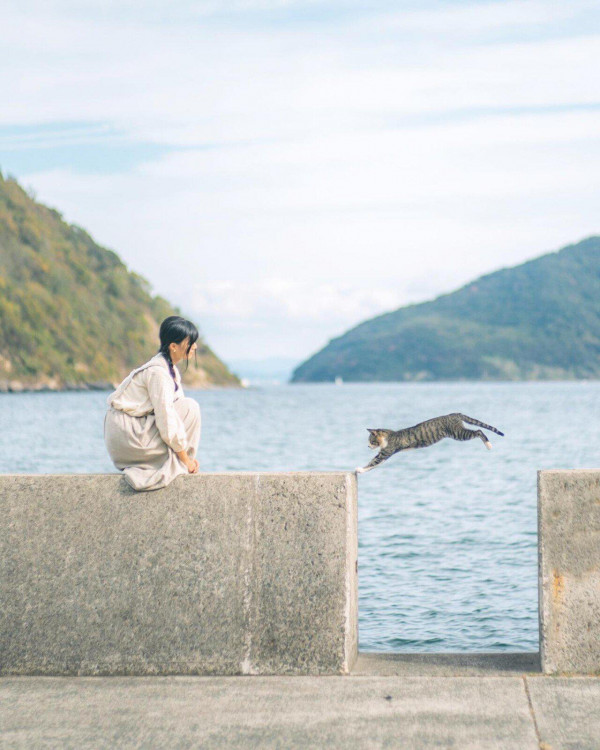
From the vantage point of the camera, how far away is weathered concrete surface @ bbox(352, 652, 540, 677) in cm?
500

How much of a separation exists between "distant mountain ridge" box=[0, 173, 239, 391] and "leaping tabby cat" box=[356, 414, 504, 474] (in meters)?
117

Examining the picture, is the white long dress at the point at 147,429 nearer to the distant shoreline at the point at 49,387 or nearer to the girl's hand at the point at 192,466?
the girl's hand at the point at 192,466

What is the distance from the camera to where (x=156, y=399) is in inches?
200

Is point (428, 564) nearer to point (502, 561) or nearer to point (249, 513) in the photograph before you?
point (502, 561)

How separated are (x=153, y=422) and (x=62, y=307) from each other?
419 feet

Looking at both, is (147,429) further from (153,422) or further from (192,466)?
(192,466)

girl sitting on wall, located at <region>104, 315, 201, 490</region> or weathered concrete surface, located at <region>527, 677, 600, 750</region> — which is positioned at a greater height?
girl sitting on wall, located at <region>104, 315, 201, 490</region>

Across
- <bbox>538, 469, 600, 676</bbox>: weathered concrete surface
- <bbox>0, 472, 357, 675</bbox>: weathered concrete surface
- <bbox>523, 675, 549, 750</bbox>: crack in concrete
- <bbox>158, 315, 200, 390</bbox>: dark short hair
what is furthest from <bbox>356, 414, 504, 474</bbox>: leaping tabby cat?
<bbox>523, 675, 549, 750</bbox>: crack in concrete

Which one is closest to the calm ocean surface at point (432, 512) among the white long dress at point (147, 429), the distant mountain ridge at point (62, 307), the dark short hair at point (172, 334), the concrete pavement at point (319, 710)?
the concrete pavement at point (319, 710)

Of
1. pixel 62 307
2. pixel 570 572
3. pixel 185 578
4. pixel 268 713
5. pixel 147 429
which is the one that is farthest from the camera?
pixel 62 307

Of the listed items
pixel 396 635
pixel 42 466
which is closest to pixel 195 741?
pixel 396 635

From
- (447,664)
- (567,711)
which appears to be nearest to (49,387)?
(447,664)

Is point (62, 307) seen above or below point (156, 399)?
above

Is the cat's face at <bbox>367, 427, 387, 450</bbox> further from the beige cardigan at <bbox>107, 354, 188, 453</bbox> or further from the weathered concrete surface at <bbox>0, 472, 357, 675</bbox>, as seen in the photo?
the beige cardigan at <bbox>107, 354, 188, 453</bbox>
